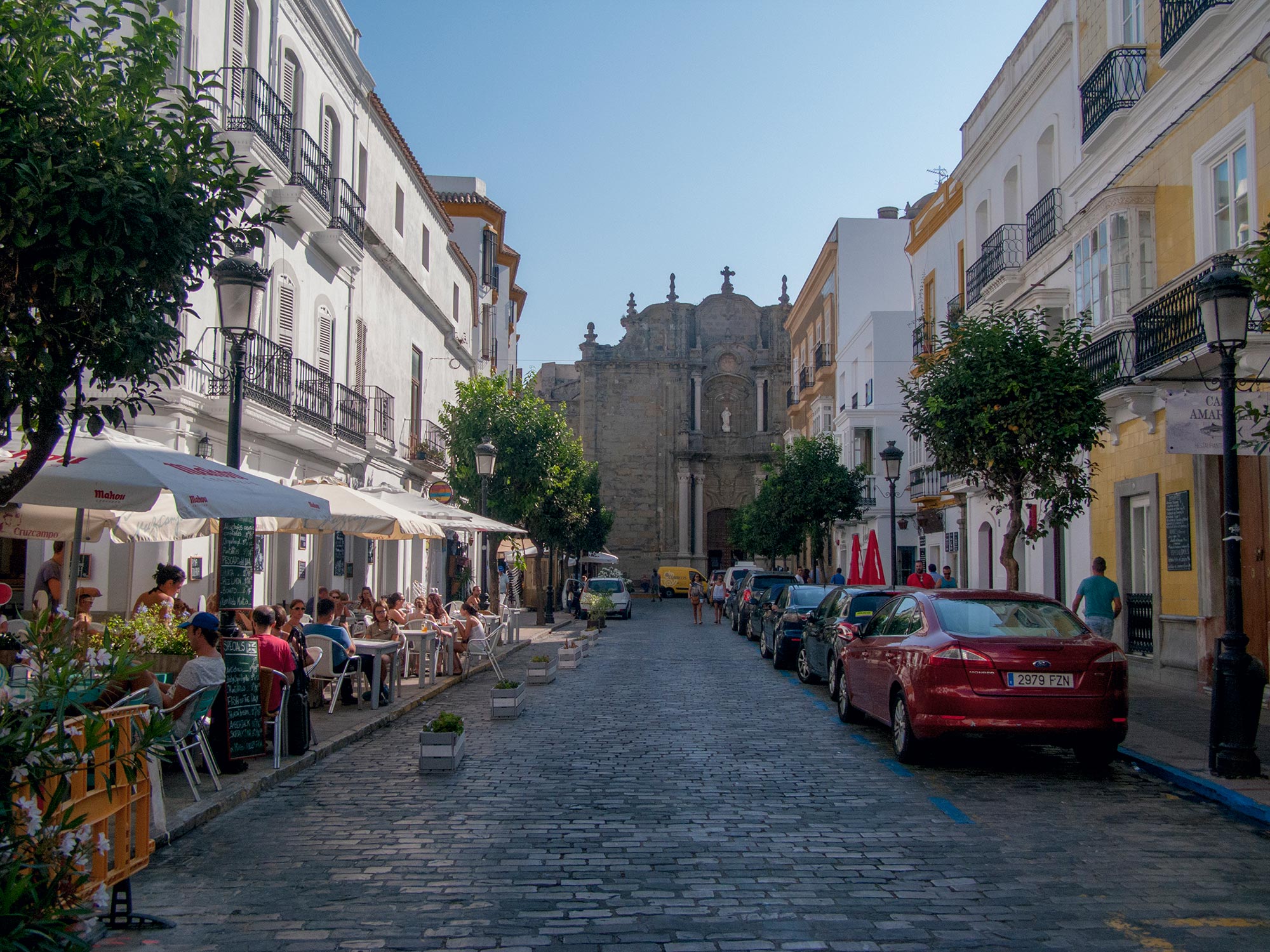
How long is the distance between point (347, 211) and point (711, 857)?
1854 cm

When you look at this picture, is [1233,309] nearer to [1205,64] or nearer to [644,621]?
[1205,64]

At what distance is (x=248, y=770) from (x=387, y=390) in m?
19.4

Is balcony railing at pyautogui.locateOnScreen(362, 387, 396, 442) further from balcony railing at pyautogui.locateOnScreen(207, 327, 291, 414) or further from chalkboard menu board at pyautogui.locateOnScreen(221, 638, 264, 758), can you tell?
chalkboard menu board at pyautogui.locateOnScreen(221, 638, 264, 758)

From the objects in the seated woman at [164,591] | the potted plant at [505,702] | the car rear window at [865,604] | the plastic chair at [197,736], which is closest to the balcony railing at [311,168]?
the seated woman at [164,591]

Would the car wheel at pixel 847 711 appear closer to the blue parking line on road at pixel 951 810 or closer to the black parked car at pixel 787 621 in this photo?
the blue parking line on road at pixel 951 810

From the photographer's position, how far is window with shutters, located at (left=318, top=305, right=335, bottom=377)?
21125 millimetres

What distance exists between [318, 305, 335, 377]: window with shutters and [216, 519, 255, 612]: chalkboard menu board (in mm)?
10770

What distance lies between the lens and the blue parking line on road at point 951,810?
23.7 feet

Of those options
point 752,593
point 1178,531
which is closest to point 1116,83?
point 1178,531

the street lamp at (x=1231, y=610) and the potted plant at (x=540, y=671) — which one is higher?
the street lamp at (x=1231, y=610)

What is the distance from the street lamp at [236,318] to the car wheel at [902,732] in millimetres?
5826

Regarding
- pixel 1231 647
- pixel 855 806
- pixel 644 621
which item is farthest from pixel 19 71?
pixel 644 621

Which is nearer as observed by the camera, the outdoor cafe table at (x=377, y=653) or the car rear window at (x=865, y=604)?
the outdoor cafe table at (x=377, y=653)

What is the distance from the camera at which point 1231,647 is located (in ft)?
28.4
